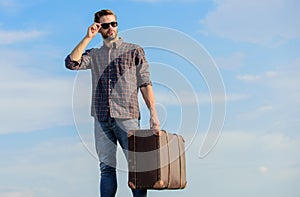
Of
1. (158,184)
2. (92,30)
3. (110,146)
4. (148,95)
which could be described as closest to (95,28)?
(92,30)

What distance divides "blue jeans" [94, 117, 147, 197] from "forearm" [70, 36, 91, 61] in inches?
29.3

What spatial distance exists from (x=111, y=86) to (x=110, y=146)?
64 cm

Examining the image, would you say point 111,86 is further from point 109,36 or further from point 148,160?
point 148,160

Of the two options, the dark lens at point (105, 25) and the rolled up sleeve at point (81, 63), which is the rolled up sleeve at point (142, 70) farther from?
the rolled up sleeve at point (81, 63)

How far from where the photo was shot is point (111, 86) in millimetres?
7316

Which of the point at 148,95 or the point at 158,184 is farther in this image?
the point at 148,95

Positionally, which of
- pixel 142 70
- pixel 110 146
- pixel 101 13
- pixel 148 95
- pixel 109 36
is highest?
pixel 101 13

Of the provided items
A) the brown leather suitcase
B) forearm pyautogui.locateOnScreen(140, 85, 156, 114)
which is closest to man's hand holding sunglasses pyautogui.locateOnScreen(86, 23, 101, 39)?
forearm pyautogui.locateOnScreen(140, 85, 156, 114)

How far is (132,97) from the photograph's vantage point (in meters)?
7.33

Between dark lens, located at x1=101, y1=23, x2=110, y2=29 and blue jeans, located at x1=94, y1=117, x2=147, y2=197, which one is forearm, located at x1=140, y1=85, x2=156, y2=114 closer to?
blue jeans, located at x1=94, y1=117, x2=147, y2=197

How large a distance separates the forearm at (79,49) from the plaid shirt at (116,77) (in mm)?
55

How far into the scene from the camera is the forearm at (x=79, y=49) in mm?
7230

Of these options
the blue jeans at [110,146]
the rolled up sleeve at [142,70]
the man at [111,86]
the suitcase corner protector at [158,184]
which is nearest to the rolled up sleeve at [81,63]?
the man at [111,86]

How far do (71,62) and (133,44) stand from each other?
2.35 feet
